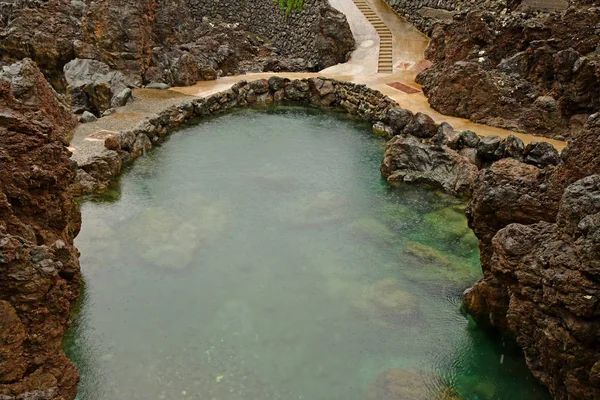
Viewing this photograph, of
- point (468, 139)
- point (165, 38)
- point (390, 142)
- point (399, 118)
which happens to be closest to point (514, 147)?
point (468, 139)

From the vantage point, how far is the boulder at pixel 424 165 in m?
18.2

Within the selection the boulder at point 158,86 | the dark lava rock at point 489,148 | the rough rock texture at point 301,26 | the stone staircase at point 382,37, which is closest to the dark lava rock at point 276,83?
the boulder at point 158,86

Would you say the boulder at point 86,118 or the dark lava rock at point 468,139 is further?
the boulder at point 86,118

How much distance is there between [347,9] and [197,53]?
1013 centimetres

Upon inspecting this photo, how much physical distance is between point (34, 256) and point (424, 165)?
13.6m

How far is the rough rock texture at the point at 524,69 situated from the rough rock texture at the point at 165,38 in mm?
9503

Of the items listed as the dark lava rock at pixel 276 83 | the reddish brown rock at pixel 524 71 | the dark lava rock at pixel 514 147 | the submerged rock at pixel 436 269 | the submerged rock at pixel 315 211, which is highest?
the reddish brown rock at pixel 524 71

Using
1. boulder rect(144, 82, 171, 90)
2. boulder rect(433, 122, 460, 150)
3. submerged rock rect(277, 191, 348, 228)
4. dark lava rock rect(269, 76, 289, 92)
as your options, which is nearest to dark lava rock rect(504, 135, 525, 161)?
boulder rect(433, 122, 460, 150)

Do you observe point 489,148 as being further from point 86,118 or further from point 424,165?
point 86,118

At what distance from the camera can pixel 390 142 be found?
801 inches

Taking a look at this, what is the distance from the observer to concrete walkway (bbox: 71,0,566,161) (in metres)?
20.5

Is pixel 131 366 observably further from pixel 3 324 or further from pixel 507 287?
pixel 507 287

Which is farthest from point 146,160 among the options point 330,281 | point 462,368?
point 462,368

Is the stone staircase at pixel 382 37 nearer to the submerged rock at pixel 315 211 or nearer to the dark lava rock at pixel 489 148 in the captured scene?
the dark lava rock at pixel 489 148
